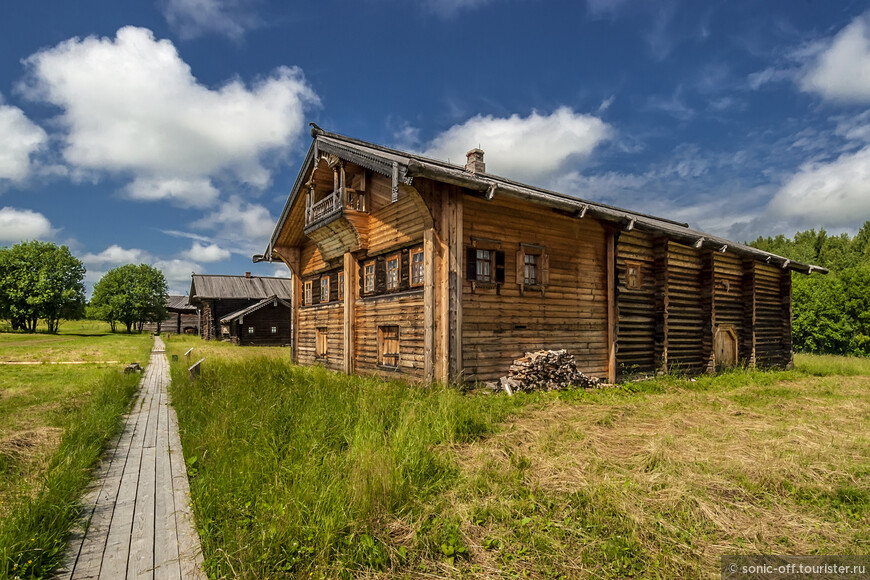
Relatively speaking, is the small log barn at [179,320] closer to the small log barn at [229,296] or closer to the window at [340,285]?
the small log barn at [229,296]

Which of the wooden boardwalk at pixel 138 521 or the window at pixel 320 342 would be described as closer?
the wooden boardwalk at pixel 138 521

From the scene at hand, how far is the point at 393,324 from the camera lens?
502 inches

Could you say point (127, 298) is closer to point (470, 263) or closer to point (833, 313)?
point (470, 263)

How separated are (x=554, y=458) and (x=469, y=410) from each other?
207 cm

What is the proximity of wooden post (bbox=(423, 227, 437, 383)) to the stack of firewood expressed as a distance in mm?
1955

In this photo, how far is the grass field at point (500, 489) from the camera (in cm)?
368

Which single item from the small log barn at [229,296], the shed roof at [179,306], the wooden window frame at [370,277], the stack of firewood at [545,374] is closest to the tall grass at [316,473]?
the stack of firewood at [545,374]

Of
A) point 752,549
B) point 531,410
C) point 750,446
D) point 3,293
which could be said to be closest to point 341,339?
point 531,410

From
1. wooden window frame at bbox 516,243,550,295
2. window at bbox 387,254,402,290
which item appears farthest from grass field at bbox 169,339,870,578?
window at bbox 387,254,402,290

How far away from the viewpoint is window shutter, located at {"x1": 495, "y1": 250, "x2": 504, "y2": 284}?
38.5 ft

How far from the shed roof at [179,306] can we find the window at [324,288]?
178 feet

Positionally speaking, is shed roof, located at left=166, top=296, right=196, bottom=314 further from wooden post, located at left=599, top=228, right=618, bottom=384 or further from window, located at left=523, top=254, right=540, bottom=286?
wooden post, located at left=599, top=228, right=618, bottom=384

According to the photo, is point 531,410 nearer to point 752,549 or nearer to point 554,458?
point 554,458

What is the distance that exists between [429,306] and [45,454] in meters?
7.25
